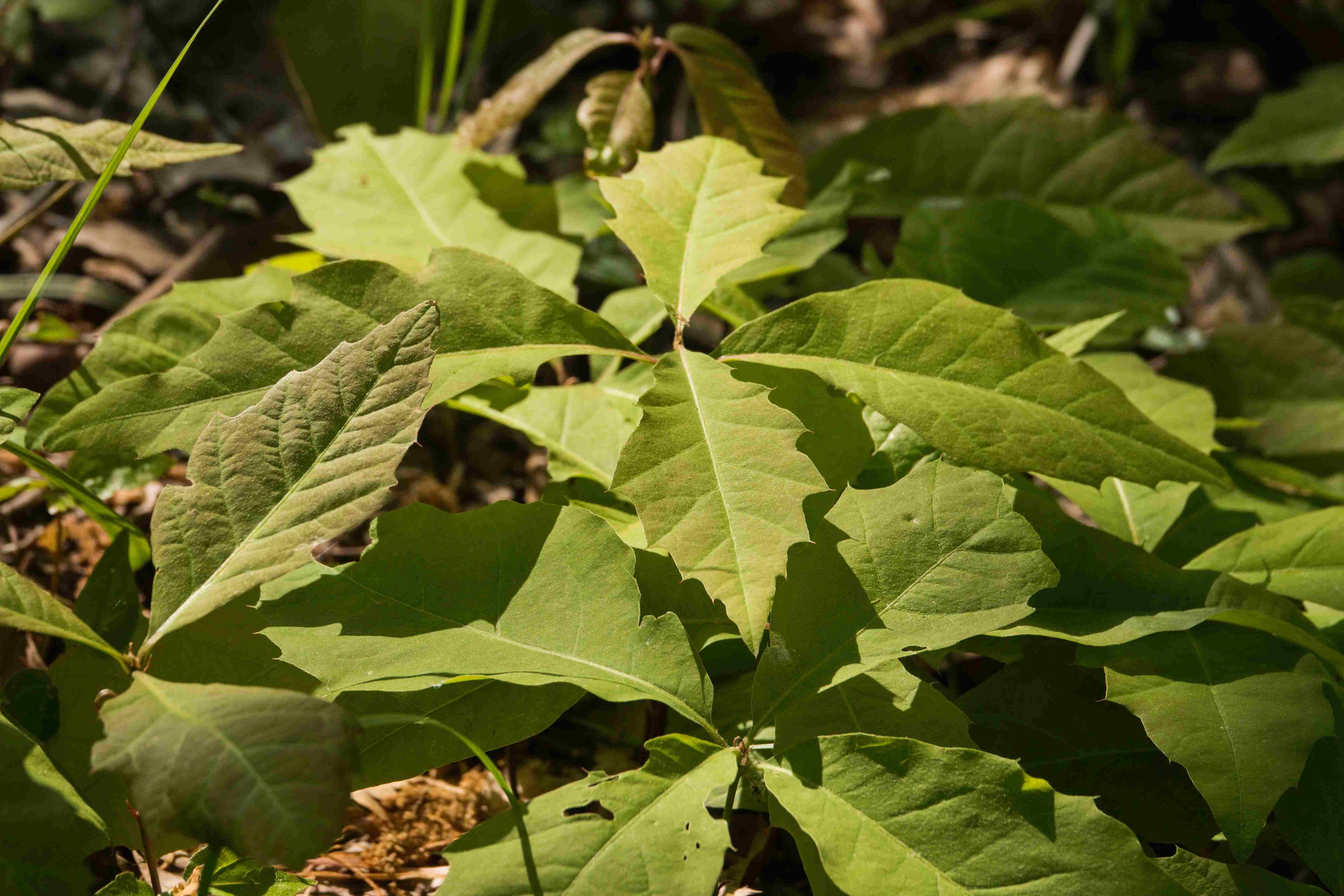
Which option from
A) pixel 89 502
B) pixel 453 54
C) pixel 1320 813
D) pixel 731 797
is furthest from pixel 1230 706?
pixel 453 54

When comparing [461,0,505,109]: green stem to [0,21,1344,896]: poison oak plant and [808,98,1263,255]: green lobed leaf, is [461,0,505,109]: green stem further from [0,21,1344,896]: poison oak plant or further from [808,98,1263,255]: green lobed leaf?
[0,21,1344,896]: poison oak plant

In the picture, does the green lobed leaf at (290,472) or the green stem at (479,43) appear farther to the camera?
the green stem at (479,43)

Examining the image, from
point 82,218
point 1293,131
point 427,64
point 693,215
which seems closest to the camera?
point 82,218

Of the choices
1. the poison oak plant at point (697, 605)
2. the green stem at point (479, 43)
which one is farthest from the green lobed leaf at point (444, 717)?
the green stem at point (479, 43)

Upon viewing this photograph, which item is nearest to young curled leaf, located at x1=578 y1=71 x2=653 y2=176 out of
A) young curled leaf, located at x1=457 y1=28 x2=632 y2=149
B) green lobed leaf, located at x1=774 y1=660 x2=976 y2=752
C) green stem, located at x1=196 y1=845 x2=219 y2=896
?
young curled leaf, located at x1=457 y1=28 x2=632 y2=149

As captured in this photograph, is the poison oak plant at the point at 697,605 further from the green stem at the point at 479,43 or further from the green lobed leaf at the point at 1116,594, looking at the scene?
the green stem at the point at 479,43

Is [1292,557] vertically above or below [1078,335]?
below

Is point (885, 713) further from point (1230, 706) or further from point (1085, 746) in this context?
point (1230, 706)
